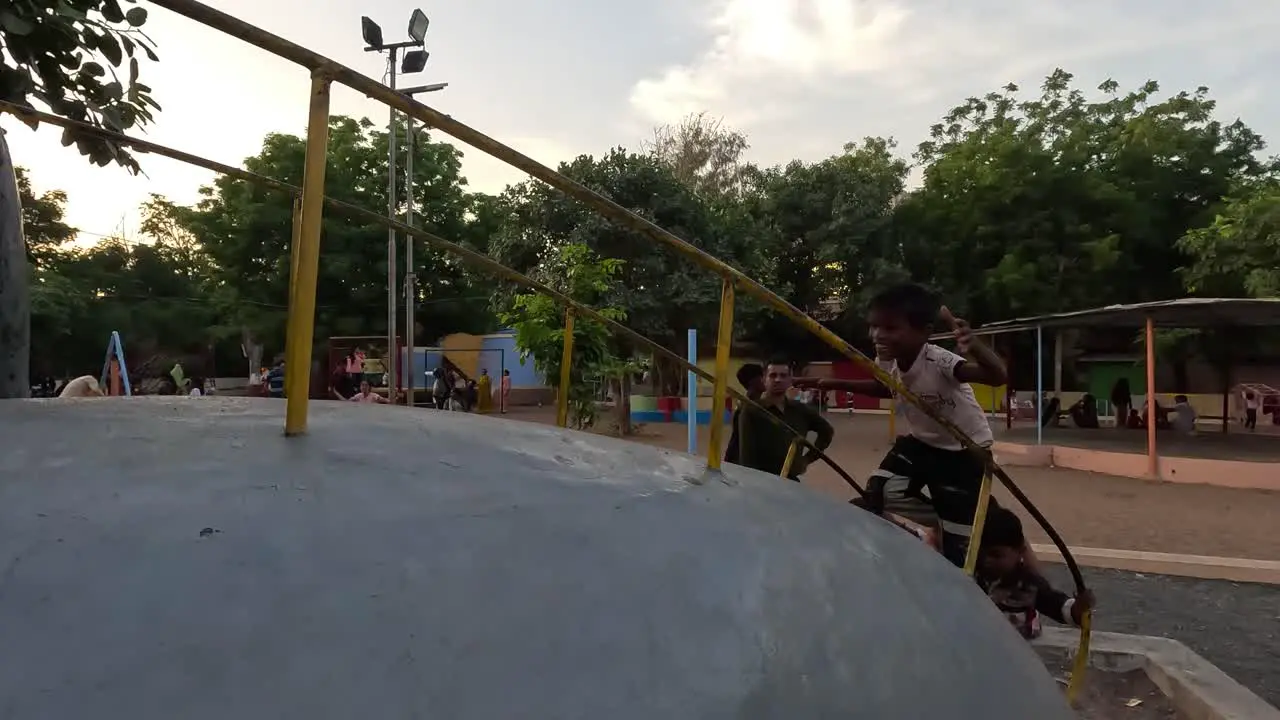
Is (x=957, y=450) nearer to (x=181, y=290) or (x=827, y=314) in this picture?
(x=827, y=314)

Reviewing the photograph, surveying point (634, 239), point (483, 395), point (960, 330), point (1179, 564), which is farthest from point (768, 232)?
point (960, 330)

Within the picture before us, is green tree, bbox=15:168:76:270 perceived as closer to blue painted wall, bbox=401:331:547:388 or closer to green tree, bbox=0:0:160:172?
blue painted wall, bbox=401:331:547:388

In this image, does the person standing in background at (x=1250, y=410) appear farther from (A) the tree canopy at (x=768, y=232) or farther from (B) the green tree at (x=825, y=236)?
(B) the green tree at (x=825, y=236)

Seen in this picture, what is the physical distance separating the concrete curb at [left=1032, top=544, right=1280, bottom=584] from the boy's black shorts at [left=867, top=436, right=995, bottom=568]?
3.97 meters

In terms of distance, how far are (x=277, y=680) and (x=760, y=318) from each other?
23123mm

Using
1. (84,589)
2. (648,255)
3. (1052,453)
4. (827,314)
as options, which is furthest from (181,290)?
(84,589)

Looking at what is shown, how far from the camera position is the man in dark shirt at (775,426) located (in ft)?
14.6

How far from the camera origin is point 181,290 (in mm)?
32125

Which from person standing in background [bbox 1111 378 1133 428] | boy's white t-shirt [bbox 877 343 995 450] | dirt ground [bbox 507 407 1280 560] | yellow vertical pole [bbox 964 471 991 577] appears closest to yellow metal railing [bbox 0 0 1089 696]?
yellow vertical pole [bbox 964 471 991 577]

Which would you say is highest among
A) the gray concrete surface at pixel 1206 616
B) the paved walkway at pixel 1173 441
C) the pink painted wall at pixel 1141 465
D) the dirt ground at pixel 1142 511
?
the paved walkway at pixel 1173 441

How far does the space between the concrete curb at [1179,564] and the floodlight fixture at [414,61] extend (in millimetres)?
11791

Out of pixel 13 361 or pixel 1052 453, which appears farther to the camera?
pixel 1052 453

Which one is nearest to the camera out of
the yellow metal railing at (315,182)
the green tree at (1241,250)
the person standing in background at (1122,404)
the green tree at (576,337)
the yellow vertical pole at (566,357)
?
the yellow metal railing at (315,182)

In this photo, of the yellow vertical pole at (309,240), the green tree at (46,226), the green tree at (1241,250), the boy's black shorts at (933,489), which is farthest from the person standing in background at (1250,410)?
the green tree at (46,226)
